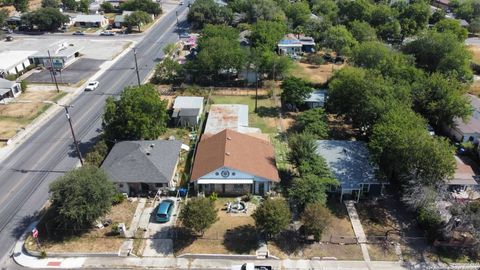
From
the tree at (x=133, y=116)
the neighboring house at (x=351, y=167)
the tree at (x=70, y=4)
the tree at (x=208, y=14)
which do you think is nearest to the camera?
the neighboring house at (x=351, y=167)

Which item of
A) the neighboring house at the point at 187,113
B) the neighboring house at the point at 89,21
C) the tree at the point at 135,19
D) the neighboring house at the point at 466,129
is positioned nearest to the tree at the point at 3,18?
the neighboring house at the point at 89,21

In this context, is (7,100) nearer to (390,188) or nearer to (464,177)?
(390,188)

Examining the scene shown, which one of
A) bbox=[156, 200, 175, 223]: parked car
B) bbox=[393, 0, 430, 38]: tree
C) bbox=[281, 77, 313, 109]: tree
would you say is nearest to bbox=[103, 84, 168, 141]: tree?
bbox=[156, 200, 175, 223]: parked car

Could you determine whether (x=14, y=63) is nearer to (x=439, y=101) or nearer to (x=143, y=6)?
(x=143, y=6)

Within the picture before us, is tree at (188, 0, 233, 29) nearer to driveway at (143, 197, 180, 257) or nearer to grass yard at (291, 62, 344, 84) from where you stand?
grass yard at (291, 62, 344, 84)

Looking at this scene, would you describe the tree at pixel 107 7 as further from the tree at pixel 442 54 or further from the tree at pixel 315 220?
the tree at pixel 315 220

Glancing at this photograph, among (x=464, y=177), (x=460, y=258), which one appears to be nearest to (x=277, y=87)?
(x=464, y=177)
